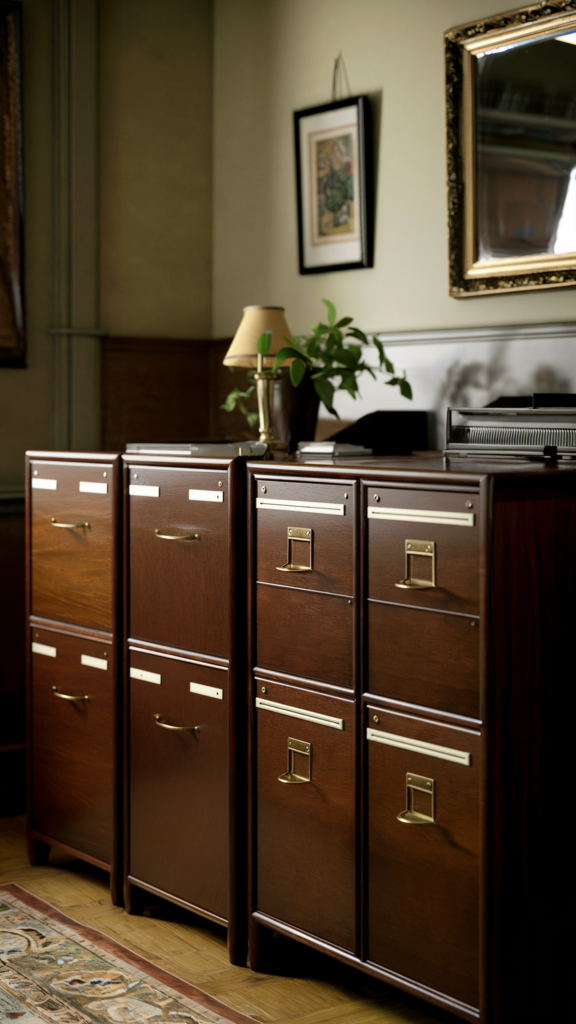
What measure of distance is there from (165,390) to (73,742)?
1324 millimetres

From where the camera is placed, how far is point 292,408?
283 cm

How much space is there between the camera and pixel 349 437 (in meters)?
2.83

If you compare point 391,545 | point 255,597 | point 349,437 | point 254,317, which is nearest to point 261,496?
point 255,597

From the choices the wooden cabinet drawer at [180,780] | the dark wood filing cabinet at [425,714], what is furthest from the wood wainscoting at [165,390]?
the dark wood filing cabinet at [425,714]

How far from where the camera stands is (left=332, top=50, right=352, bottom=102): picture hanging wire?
308 centimetres

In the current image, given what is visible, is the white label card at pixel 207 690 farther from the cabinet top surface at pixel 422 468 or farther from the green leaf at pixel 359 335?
the green leaf at pixel 359 335

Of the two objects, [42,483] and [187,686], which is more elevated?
[42,483]

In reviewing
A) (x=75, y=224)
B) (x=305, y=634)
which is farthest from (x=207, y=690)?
(x=75, y=224)

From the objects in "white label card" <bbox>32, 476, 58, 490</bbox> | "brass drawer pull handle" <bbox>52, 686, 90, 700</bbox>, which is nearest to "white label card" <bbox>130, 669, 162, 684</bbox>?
"brass drawer pull handle" <bbox>52, 686, 90, 700</bbox>

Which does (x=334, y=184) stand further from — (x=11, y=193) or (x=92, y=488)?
(x=92, y=488)

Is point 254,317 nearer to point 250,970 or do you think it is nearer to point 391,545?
point 391,545

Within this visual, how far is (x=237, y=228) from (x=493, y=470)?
2.01 m

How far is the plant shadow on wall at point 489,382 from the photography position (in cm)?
253

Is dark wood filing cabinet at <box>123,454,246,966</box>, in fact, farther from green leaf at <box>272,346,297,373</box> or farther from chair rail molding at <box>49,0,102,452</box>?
chair rail molding at <box>49,0,102,452</box>
